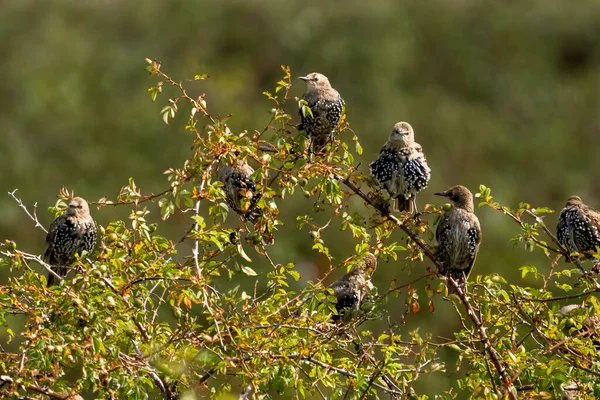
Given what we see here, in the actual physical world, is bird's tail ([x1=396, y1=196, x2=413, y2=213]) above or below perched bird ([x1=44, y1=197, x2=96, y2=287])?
below

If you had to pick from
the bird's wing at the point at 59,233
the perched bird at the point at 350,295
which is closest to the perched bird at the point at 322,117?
the perched bird at the point at 350,295

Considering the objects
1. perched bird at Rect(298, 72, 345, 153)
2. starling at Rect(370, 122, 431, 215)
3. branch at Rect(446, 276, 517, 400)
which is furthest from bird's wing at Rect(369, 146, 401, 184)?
branch at Rect(446, 276, 517, 400)

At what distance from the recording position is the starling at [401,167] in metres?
6.68

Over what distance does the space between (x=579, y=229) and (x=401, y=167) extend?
213 cm

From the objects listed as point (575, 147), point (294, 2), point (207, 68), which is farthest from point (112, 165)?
point (575, 147)

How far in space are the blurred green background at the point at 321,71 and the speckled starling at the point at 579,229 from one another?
1018 centimetres

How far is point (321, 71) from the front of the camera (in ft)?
75.3

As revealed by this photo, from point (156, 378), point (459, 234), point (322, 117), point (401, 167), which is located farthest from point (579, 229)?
point (156, 378)

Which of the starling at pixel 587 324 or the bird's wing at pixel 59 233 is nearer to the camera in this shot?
the starling at pixel 587 324

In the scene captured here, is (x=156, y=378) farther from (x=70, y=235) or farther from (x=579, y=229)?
(x=579, y=229)

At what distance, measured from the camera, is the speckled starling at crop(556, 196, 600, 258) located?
805 cm

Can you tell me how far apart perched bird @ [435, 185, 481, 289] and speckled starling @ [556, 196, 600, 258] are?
140cm

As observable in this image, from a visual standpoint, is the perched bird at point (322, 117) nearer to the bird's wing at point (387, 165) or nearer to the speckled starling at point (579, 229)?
the bird's wing at point (387, 165)

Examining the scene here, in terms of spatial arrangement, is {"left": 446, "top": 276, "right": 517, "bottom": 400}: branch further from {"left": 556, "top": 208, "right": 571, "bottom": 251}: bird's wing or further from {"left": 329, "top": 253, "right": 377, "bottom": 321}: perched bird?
{"left": 556, "top": 208, "right": 571, "bottom": 251}: bird's wing
